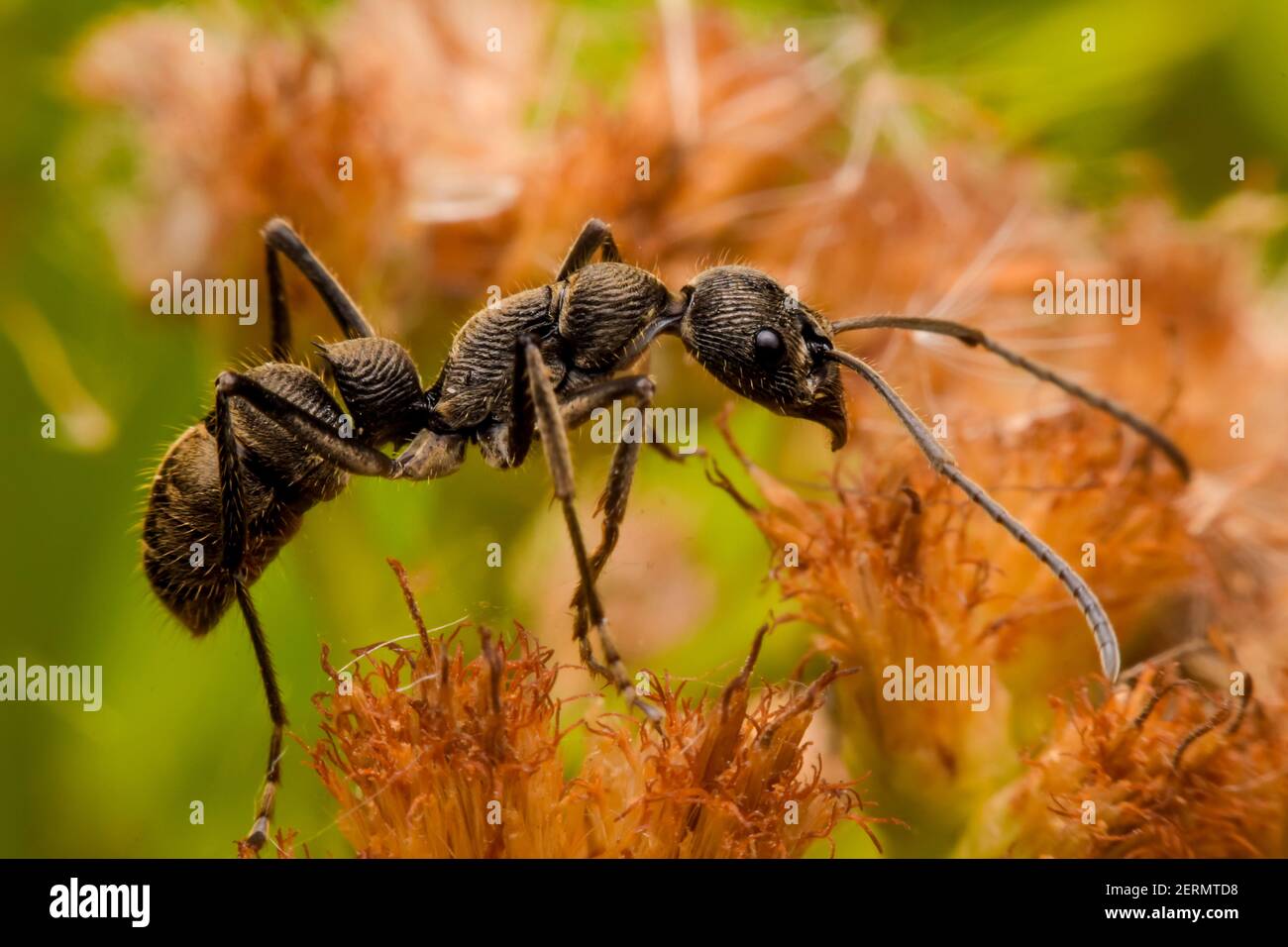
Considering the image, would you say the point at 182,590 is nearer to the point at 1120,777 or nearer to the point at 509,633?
the point at 509,633

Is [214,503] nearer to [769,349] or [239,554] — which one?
[239,554]

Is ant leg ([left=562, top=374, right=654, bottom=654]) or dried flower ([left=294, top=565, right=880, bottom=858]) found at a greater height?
ant leg ([left=562, top=374, right=654, bottom=654])

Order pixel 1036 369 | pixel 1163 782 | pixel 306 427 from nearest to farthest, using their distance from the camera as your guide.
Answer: pixel 1163 782 → pixel 306 427 → pixel 1036 369

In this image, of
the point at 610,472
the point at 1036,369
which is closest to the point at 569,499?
the point at 610,472

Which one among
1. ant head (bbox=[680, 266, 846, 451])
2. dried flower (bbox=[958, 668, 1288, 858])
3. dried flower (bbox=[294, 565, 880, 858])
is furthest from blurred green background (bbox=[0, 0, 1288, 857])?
dried flower (bbox=[958, 668, 1288, 858])

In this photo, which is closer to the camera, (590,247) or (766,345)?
(766,345)

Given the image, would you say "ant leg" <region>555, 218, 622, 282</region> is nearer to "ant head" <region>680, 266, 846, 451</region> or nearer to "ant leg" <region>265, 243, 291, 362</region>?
"ant head" <region>680, 266, 846, 451</region>

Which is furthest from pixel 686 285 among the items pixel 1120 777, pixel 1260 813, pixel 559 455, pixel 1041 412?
pixel 1260 813
